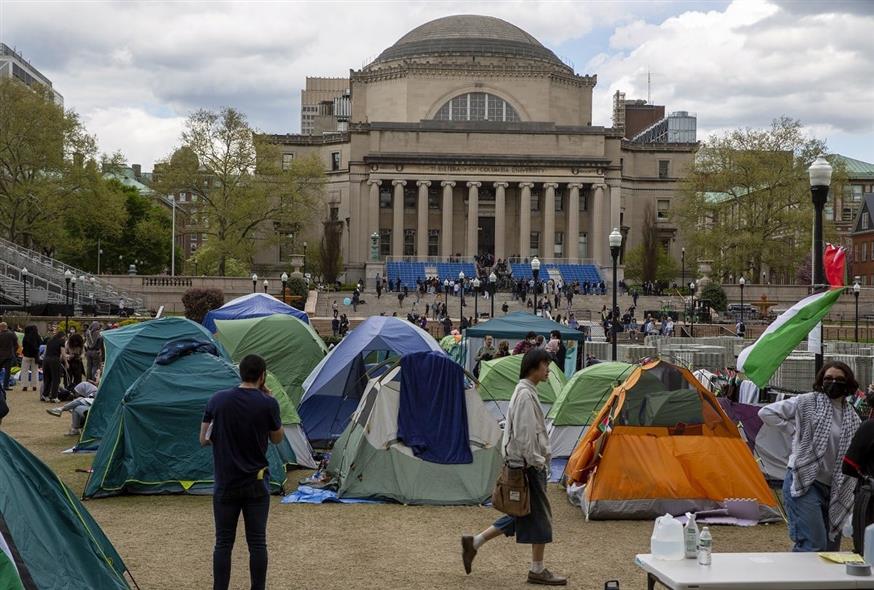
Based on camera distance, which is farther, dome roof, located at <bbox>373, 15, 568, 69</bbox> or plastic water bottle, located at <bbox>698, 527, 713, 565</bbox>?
dome roof, located at <bbox>373, 15, 568, 69</bbox>

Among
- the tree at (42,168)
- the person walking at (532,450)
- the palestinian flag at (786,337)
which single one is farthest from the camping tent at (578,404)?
the tree at (42,168)

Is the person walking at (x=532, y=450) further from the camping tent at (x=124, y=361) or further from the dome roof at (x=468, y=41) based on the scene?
the dome roof at (x=468, y=41)

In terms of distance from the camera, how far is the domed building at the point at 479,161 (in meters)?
88.1

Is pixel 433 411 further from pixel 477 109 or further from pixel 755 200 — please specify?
pixel 477 109

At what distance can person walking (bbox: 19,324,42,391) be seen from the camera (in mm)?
29031

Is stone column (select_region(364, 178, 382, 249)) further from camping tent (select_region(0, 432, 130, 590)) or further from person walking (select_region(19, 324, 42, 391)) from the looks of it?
camping tent (select_region(0, 432, 130, 590))

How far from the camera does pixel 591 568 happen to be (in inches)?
438

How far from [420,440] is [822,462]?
654 cm

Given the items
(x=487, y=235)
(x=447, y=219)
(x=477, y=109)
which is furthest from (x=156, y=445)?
(x=477, y=109)

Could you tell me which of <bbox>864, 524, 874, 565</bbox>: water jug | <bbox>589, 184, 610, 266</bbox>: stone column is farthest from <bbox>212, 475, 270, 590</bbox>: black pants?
<bbox>589, 184, 610, 266</bbox>: stone column

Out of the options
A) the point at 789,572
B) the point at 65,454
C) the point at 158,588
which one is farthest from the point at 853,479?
the point at 65,454

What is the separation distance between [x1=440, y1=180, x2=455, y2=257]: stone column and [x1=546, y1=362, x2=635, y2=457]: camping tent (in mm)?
70799

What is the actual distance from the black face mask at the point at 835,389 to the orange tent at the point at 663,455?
15.2ft

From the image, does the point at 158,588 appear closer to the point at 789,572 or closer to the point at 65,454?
the point at 789,572
